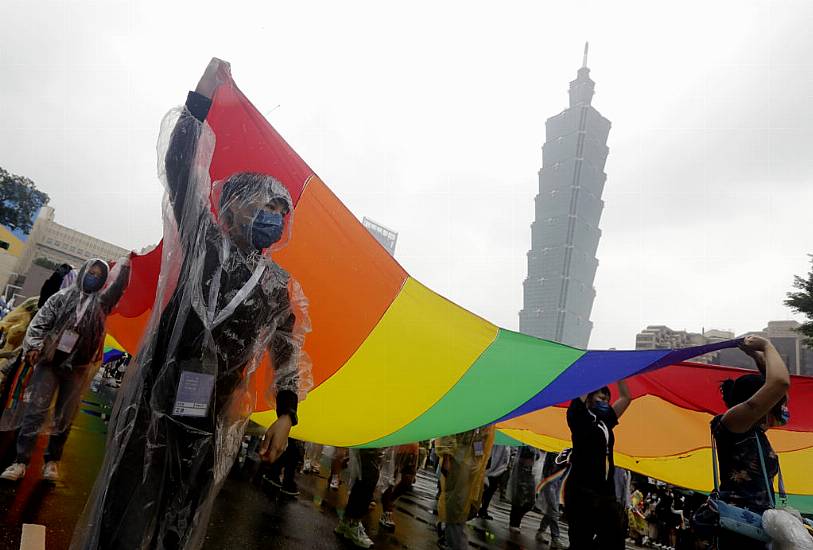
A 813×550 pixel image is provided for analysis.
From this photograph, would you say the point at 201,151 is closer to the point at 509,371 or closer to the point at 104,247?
the point at 509,371

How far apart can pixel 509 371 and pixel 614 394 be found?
2.55 metres

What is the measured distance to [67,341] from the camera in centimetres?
357

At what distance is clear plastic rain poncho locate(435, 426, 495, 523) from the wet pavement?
27.8 inches

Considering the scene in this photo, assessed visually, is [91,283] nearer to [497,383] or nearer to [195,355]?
[195,355]

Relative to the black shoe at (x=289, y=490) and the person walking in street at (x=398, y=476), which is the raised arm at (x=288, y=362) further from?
the black shoe at (x=289, y=490)

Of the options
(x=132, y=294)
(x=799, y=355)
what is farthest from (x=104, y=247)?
(x=799, y=355)

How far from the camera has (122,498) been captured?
144cm

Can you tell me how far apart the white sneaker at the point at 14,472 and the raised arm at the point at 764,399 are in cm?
464

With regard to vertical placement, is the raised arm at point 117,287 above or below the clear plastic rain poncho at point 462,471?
above

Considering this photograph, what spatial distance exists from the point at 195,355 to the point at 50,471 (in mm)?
3206

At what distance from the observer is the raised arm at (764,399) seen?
2086mm

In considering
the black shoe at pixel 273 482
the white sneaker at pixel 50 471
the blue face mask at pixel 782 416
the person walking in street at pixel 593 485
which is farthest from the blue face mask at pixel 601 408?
the black shoe at pixel 273 482

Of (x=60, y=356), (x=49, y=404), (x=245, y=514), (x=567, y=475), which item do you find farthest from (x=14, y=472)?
(x=567, y=475)

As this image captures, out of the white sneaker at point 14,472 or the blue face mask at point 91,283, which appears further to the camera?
the blue face mask at point 91,283
